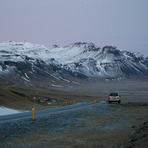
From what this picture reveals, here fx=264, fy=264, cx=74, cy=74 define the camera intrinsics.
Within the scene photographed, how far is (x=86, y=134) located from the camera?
57.3 ft

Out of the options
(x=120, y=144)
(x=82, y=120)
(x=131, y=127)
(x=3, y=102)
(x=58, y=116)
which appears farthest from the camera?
(x=3, y=102)

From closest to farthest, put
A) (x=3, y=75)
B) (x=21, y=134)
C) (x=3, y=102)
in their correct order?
(x=21, y=134) < (x=3, y=102) < (x=3, y=75)

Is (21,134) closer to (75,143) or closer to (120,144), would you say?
(75,143)

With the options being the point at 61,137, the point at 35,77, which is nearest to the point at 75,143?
the point at 61,137

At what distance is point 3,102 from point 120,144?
2745cm

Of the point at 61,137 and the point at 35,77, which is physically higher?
the point at 35,77

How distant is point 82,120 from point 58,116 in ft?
9.38

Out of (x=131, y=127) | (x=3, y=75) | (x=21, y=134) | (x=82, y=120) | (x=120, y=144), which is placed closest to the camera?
(x=120, y=144)

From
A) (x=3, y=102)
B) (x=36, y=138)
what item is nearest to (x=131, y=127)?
(x=36, y=138)

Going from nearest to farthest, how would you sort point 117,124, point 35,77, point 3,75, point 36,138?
point 36,138, point 117,124, point 3,75, point 35,77

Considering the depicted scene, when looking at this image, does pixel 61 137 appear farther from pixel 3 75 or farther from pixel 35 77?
pixel 35 77

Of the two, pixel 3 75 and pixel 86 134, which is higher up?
pixel 3 75

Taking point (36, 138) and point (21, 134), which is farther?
point (21, 134)

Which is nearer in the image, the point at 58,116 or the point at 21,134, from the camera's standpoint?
the point at 21,134
